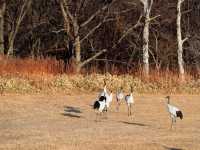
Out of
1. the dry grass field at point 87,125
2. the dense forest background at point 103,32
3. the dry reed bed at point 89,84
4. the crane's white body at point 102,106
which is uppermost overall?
the dense forest background at point 103,32

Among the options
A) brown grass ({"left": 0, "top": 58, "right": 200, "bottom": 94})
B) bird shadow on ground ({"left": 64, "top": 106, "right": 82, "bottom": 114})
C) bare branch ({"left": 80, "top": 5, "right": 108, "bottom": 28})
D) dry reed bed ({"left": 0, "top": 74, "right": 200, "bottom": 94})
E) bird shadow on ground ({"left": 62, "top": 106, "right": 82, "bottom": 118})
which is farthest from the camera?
bare branch ({"left": 80, "top": 5, "right": 108, "bottom": 28})

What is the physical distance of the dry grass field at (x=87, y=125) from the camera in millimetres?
18047

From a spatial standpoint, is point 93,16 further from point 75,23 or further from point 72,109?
point 72,109

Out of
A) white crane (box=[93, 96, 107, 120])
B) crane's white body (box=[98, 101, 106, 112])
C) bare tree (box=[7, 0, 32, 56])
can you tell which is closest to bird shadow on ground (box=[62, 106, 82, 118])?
white crane (box=[93, 96, 107, 120])

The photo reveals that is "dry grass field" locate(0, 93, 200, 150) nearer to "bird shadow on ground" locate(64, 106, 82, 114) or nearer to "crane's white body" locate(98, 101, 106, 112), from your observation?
"bird shadow on ground" locate(64, 106, 82, 114)

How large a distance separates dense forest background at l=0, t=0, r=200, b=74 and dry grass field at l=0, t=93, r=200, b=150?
34.7 feet

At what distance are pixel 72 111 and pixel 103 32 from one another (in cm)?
1867

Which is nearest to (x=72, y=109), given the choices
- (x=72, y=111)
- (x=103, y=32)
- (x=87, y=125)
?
(x=72, y=111)

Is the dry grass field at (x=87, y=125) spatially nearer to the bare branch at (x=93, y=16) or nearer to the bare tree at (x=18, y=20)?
the bare branch at (x=93, y=16)

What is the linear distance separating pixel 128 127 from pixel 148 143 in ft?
11.4

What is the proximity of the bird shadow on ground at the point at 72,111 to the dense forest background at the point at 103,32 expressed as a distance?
1273 cm

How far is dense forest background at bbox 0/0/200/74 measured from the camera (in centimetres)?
4125

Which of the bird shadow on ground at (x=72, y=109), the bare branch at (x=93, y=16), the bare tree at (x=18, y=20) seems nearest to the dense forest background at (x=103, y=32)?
the bare tree at (x=18, y=20)

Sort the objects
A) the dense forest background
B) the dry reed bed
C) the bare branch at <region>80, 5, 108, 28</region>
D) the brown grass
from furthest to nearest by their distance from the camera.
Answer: the dense forest background → the bare branch at <region>80, 5, 108, 28</region> → the brown grass → the dry reed bed
